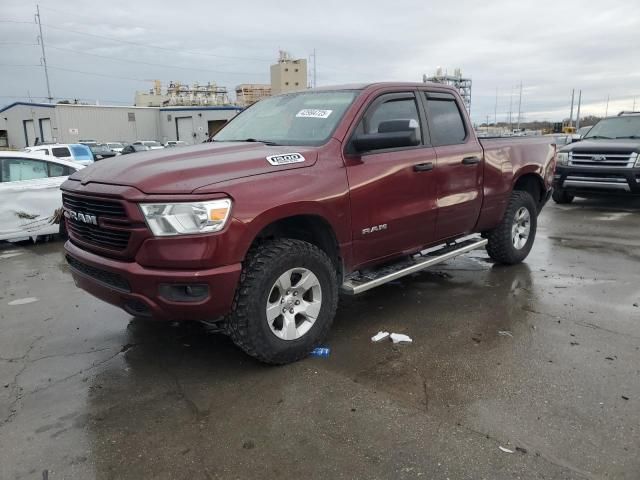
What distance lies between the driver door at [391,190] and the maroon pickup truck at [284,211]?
12 millimetres

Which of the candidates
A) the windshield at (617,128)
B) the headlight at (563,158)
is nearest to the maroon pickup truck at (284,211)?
the headlight at (563,158)

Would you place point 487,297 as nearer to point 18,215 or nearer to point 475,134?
point 475,134

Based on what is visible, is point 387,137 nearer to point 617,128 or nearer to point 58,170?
point 58,170

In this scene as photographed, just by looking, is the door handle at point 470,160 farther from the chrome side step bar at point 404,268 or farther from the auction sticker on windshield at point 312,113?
the auction sticker on windshield at point 312,113

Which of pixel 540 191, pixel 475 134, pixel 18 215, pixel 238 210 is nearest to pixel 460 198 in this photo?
pixel 475 134

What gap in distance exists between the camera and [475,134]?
5320 mm

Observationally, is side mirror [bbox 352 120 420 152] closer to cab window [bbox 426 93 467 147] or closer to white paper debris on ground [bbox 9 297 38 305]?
cab window [bbox 426 93 467 147]

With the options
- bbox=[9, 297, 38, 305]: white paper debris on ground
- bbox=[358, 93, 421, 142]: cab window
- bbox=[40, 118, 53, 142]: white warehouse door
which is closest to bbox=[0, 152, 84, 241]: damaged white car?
bbox=[9, 297, 38, 305]: white paper debris on ground

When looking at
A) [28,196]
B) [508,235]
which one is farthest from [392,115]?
[28,196]

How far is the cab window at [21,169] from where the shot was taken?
26.2ft

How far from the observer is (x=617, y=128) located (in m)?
11.6

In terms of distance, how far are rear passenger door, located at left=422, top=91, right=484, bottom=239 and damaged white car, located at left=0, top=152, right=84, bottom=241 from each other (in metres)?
6.13

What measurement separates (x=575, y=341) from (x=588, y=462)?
63.1 inches

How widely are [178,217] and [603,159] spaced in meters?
10.2
